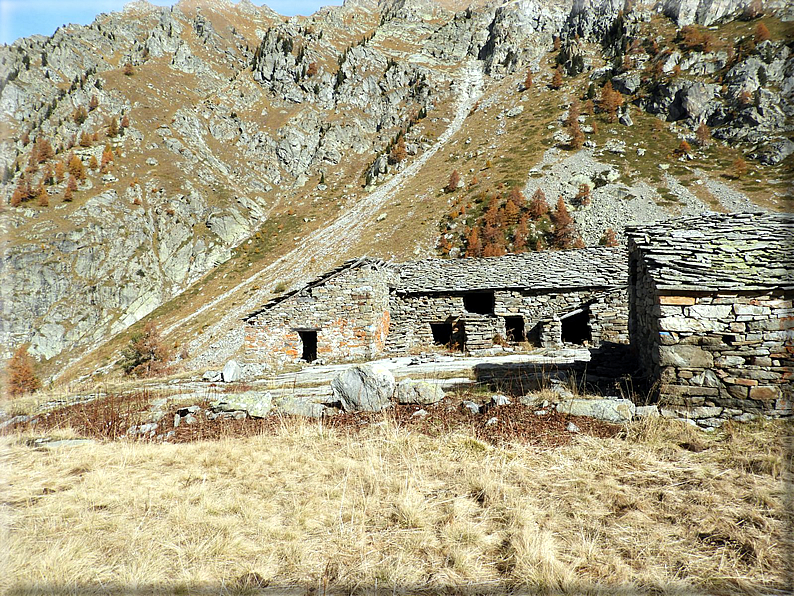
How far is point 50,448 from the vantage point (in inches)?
272

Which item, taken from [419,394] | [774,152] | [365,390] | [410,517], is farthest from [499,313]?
[774,152]

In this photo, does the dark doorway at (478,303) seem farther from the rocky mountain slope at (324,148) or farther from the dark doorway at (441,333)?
the rocky mountain slope at (324,148)

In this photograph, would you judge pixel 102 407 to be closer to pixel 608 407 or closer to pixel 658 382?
pixel 608 407

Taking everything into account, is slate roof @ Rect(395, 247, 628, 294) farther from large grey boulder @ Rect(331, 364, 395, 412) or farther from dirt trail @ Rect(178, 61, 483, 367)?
dirt trail @ Rect(178, 61, 483, 367)

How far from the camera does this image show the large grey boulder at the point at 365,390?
8625mm

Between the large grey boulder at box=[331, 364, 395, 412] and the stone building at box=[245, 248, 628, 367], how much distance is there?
10.2m

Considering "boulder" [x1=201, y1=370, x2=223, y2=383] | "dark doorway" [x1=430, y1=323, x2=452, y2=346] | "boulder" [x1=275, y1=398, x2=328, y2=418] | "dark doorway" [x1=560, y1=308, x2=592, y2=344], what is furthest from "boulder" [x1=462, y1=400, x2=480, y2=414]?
"dark doorway" [x1=560, y1=308, x2=592, y2=344]

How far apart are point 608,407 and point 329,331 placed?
14.3m

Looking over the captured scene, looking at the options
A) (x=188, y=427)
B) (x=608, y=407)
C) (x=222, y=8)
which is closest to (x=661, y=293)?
(x=608, y=407)

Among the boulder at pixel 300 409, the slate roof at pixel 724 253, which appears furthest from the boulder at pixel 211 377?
the slate roof at pixel 724 253

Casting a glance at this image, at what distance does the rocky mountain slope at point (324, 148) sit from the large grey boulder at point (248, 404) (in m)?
26.2

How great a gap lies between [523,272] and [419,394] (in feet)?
54.2

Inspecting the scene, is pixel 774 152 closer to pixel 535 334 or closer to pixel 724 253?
pixel 535 334

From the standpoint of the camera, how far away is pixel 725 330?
738 centimetres
